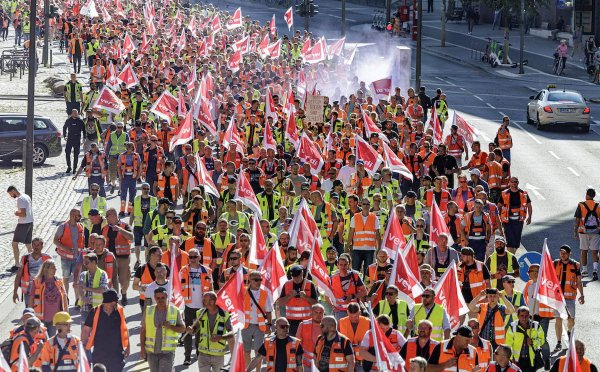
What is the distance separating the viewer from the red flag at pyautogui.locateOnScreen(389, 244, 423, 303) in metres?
16.9

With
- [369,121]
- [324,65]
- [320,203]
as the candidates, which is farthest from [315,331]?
[324,65]

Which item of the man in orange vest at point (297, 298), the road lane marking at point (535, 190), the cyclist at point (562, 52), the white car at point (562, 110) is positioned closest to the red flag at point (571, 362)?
the man in orange vest at point (297, 298)

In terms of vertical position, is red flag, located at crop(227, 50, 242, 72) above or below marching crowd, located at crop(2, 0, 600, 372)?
above

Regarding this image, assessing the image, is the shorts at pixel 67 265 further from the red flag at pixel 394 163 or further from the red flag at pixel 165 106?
the red flag at pixel 165 106

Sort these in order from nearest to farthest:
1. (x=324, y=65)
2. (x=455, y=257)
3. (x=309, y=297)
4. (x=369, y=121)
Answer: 1. (x=309, y=297)
2. (x=455, y=257)
3. (x=369, y=121)
4. (x=324, y=65)

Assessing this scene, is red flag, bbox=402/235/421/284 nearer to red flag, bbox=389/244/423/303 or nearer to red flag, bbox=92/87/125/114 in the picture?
red flag, bbox=389/244/423/303

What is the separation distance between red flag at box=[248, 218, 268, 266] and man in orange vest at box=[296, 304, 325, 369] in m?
3.40

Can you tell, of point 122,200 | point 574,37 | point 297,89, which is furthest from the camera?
point 574,37

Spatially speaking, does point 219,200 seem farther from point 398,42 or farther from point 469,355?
point 398,42

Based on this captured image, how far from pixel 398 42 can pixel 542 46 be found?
7601mm

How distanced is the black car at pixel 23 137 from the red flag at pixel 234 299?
735 inches

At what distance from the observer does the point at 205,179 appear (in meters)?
24.0

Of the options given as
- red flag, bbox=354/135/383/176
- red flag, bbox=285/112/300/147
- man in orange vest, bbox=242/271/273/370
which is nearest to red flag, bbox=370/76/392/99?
red flag, bbox=285/112/300/147

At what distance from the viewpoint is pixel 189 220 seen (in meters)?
21.3
